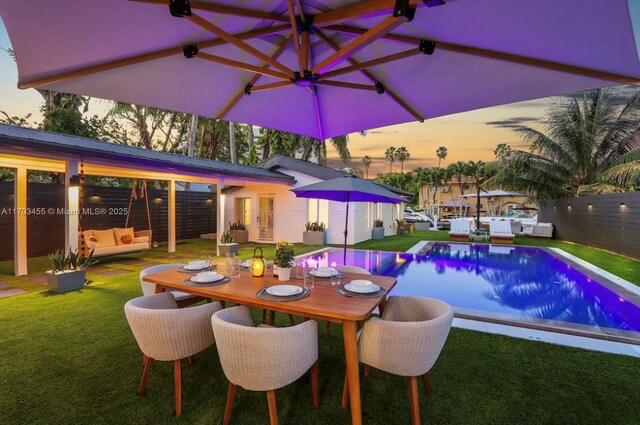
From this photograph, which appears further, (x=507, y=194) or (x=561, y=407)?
(x=507, y=194)

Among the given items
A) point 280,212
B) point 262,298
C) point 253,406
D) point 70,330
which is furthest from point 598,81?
point 280,212

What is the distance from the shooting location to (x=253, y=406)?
240 cm

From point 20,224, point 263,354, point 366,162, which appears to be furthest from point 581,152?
point 366,162

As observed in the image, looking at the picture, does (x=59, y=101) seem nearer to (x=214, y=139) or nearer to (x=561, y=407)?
(x=214, y=139)

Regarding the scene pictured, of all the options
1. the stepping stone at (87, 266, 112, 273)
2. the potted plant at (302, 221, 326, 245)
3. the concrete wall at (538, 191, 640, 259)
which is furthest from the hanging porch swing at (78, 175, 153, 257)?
the concrete wall at (538, 191, 640, 259)

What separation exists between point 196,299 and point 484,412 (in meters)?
3.05

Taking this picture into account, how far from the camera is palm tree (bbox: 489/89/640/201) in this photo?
1276cm

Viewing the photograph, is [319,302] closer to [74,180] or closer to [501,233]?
[74,180]

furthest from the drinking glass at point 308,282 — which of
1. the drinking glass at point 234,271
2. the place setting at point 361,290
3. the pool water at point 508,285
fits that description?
the pool water at point 508,285

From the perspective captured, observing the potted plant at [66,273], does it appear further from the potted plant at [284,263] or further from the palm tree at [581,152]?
the palm tree at [581,152]

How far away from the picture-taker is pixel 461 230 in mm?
14266

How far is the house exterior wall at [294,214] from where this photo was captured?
12289mm

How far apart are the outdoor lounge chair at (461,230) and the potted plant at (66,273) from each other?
14.0 metres

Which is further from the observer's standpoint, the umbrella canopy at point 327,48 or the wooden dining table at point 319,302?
the wooden dining table at point 319,302
